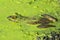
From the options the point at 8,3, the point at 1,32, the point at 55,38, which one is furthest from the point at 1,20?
the point at 55,38

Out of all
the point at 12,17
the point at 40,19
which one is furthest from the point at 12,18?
the point at 40,19

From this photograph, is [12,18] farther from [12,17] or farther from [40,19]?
[40,19]

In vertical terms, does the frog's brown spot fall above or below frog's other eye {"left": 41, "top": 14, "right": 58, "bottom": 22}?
above

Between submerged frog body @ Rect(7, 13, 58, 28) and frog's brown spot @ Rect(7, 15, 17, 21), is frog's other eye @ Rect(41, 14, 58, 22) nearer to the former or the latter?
submerged frog body @ Rect(7, 13, 58, 28)

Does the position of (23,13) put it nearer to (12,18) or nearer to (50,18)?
(12,18)

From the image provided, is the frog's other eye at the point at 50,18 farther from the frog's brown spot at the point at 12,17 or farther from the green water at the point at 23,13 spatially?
the frog's brown spot at the point at 12,17

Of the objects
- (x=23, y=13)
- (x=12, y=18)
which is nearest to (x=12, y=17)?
(x=12, y=18)

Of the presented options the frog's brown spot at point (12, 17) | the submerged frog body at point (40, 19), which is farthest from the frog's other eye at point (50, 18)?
the frog's brown spot at point (12, 17)

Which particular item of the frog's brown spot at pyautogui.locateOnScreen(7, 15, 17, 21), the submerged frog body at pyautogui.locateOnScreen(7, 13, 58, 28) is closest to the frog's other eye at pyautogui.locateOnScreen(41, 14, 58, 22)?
the submerged frog body at pyautogui.locateOnScreen(7, 13, 58, 28)
